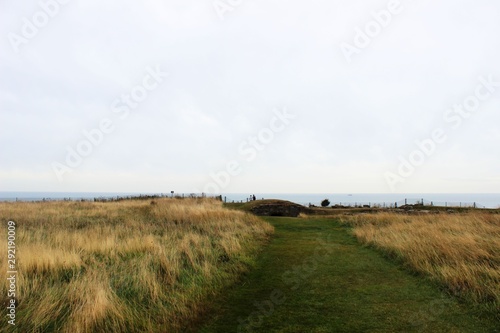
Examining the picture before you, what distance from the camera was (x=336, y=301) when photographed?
249 inches

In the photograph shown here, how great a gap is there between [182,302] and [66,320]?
1.96 m

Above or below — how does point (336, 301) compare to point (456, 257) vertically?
below

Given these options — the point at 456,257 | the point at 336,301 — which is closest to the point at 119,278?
the point at 336,301

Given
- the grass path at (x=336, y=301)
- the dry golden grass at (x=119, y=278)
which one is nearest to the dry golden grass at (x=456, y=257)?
the grass path at (x=336, y=301)

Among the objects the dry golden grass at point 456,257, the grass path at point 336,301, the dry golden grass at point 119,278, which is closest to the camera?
the dry golden grass at point 119,278

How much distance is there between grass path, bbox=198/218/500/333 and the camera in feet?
17.1

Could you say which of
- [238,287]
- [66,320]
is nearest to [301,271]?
[238,287]

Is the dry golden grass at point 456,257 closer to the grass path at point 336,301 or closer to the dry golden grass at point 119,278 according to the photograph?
the grass path at point 336,301

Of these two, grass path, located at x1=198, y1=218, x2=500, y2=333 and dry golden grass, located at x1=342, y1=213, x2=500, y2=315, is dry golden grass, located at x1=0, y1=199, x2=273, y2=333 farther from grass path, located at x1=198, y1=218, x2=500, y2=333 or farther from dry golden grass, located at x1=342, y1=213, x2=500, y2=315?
dry golden grass, located at x1=342, y1=213, x2=500, y2=315

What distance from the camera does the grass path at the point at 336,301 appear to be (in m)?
5.22

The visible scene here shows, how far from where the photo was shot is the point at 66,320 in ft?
16.0

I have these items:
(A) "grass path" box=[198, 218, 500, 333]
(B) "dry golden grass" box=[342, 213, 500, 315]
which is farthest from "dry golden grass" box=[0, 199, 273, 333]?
(B) "dry golden grass" box=[342, 213, 500, 315]

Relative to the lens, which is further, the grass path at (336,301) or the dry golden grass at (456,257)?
the dry golden grass at (456,257)

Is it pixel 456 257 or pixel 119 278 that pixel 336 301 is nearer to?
pixel 119 278
